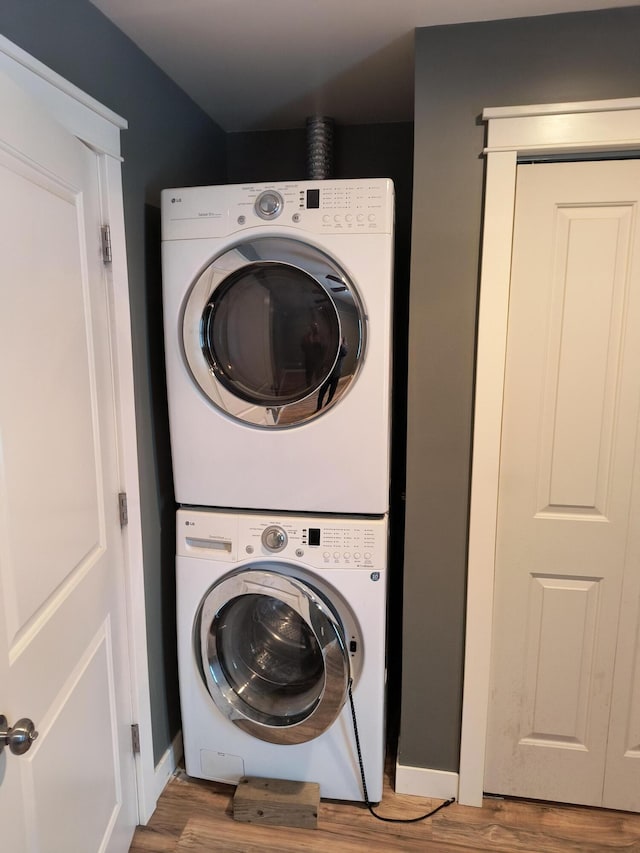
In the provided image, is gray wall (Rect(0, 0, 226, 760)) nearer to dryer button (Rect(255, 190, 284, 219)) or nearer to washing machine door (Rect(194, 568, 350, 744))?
washing machine door (Rect(194, 568, 350, 744))

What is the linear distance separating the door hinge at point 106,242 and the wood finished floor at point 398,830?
1688 millimetres

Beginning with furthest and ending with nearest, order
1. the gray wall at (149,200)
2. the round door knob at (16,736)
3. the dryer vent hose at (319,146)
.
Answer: the dryer vent hose at (319,146) < the gray wall at (149,200) < the round door knob at (16,736)

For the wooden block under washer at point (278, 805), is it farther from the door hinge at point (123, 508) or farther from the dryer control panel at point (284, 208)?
the dryer control panel at point (284, 208)

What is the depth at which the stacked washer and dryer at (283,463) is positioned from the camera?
5.18ft

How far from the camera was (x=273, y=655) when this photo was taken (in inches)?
73.4

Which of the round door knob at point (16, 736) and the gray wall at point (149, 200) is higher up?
the gray wall at point (149, 200)

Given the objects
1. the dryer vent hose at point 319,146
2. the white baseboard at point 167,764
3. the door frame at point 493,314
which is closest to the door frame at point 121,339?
the white baseboard at point 167,764

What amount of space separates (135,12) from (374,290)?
3.03 feet

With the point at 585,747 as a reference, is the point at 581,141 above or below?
above

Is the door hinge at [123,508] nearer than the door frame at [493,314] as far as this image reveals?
No

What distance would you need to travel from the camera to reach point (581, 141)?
1.52 meters

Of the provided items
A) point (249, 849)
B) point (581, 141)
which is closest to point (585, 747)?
point (249, 849)

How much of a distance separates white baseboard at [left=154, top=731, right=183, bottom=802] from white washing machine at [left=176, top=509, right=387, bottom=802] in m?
0.09

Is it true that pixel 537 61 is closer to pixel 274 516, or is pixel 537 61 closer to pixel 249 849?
pixel 274 516
